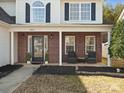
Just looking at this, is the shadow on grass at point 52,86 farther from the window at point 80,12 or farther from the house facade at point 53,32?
the window at point 80,12

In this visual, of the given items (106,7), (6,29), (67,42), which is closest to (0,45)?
(6,29)

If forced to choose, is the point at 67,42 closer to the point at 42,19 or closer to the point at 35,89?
the point at 42,19

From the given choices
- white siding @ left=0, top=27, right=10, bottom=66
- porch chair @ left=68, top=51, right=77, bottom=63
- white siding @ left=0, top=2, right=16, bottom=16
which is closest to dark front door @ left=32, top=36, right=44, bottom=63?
porch chair @ left=68, top=51, right=77, bottom=63

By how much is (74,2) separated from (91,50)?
4.38 meters

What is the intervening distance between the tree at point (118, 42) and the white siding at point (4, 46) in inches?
306

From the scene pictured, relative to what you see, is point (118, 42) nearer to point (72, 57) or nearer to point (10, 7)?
point (72, 57)

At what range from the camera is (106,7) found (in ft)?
162

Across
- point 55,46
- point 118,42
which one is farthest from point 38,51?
point 118,42

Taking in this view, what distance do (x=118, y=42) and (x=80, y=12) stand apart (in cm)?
618

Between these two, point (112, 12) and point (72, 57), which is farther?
point (112, 12)

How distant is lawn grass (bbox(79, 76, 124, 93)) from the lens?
1189 cm

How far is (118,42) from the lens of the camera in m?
18.8

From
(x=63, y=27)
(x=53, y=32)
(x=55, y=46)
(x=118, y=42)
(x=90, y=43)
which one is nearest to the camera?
(x=118, y=42)

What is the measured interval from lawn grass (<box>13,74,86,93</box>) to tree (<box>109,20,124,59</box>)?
18.1 ft
